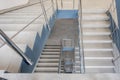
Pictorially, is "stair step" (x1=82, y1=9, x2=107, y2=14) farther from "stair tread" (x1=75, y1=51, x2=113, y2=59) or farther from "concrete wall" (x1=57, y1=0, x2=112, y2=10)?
"stair tread" (x1=75, y1=51, x2=113, y2=59)

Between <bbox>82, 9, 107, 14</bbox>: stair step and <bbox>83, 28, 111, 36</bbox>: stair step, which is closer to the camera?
<bbox>83, 28, 111, 36</bbox>: stair step

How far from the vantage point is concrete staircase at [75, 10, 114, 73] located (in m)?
2.77

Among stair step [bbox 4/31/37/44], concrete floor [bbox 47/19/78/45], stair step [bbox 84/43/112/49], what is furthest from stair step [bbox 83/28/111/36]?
concrete floor [bbox 47/19/78/45]

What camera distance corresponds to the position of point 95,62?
9.30 feet

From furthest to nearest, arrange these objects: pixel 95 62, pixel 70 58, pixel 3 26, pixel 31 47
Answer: pixel 70 58 < pixel 95 62 < pixel 3 26 < pixel 31 47

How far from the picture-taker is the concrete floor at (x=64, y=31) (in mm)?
5781

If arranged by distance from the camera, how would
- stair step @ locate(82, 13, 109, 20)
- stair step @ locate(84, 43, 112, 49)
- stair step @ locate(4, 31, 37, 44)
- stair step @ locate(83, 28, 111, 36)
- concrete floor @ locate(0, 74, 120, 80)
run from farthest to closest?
1. stair step @ locate(82, 13, 109, 20)
2. stair step @ locate(83, 28, 111, 36)
3. stair step @ locate(84, 43, 112, 49)
4. stair step @ locate(4, 31, 37, 44)
5. concrete floor @ locate(0, 74, 120, 80)

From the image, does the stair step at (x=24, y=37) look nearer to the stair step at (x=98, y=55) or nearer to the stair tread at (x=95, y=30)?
the stair step at (x=98, y=55)

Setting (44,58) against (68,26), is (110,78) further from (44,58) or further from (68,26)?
(68,26)

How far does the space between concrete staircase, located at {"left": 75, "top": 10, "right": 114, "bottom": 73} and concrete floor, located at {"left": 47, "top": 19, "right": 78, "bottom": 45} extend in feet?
7.48

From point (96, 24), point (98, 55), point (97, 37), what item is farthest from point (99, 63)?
point (96, 24)

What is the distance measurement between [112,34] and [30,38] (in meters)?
1.82

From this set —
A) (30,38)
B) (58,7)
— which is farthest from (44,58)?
(30,38)

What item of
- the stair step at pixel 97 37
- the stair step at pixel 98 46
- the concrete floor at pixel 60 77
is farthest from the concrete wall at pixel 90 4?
the concrete floor at pixel 60 77
